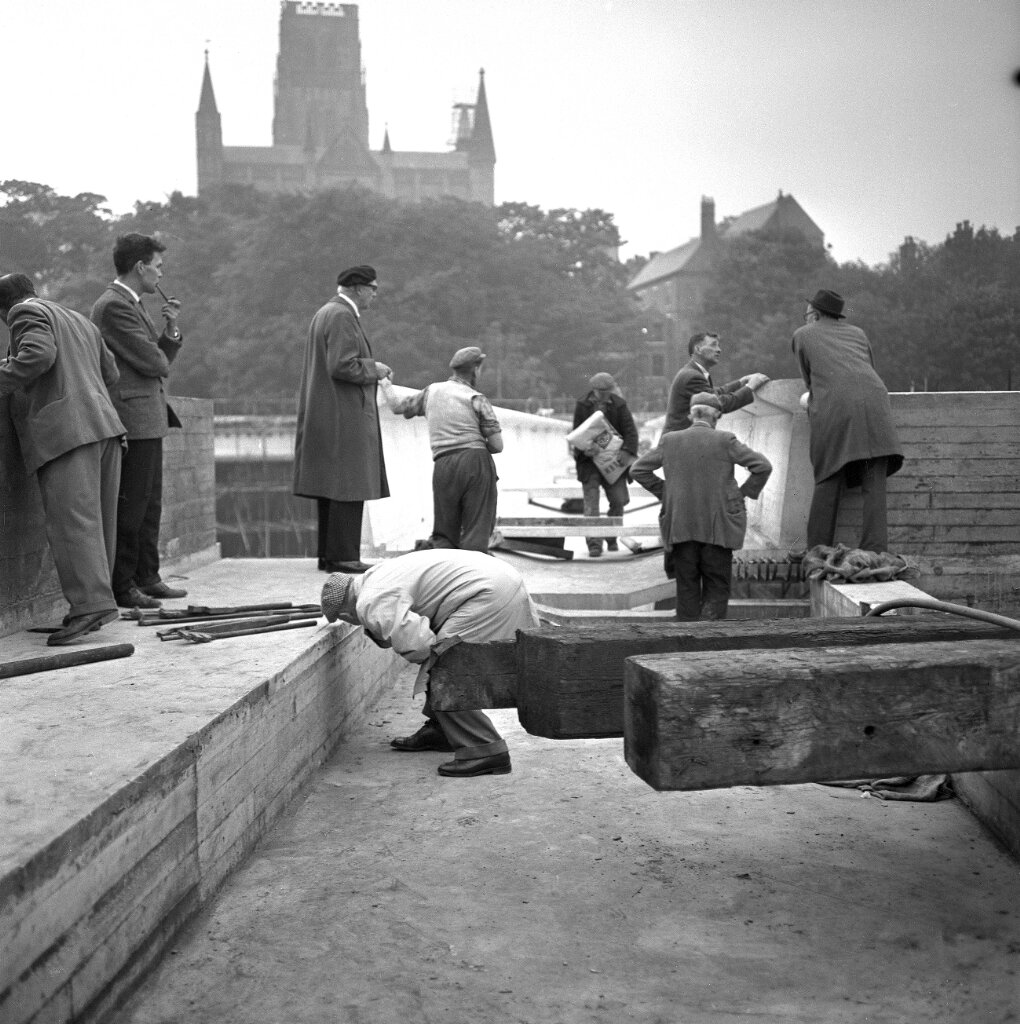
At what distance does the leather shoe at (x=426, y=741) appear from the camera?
6.07 m

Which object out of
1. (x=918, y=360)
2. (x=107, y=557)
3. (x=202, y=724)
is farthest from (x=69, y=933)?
(x=918, y=360)

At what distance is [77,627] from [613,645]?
8.82ft

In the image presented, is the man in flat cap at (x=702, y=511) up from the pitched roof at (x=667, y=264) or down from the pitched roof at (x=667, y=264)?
down

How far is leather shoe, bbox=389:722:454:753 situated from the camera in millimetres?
6074

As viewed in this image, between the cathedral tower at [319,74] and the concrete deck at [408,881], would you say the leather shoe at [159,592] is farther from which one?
the cathedral tower at [319,74]

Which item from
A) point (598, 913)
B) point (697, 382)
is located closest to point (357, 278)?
point (697, 382)

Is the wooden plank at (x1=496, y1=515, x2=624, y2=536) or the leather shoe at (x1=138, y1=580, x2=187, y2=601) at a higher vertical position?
the wooden plank at (x1=496, y1=515, x2=624, y2=536)

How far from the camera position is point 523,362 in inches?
2542

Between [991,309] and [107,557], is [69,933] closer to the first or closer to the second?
[107,557]

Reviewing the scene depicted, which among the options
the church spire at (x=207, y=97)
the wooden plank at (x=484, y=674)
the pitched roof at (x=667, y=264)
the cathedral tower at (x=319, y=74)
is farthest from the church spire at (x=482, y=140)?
the wooden plank at (x=484, y=674)

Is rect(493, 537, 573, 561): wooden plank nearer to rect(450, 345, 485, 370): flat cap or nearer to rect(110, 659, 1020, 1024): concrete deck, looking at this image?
rect(450, 345, 485, 370): flat cap

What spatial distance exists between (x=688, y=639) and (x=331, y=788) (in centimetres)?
218

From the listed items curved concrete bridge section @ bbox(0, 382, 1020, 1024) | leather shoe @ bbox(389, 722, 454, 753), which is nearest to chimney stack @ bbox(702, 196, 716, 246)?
curved concrete bridge section @ bbox(0, 382, 1020, 1024)

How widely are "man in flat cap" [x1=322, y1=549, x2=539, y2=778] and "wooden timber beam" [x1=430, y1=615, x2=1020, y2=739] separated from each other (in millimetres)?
982
